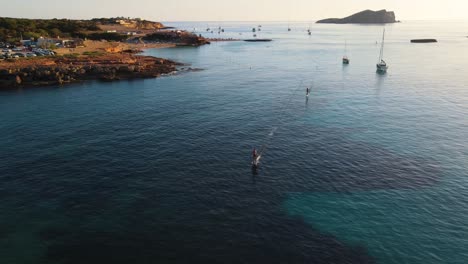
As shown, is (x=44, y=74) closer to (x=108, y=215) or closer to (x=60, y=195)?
(x=60, y=195)

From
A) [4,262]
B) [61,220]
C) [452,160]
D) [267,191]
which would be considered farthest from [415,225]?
[4,262]

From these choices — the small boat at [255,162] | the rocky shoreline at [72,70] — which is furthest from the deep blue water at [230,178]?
the rocky shoreline at [72,70]

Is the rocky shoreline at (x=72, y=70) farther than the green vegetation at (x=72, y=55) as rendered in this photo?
No

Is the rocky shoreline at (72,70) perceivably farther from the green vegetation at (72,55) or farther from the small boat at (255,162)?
the small boat at (255,162)

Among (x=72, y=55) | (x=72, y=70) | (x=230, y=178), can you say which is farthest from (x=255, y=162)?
(x=72, y=55)

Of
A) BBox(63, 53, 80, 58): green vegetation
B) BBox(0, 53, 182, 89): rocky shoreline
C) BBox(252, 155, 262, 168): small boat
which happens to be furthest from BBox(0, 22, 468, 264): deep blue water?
BBox(63, 53, 80, 58): green vegetation

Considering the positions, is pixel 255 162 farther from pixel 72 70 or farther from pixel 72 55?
pixel 72 55

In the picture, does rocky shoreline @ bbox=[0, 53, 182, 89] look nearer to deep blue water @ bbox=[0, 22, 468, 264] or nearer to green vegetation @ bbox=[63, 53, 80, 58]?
green vegetation @ bbox=[63, 53, 80, 58]
